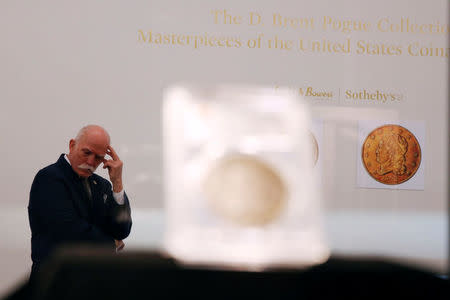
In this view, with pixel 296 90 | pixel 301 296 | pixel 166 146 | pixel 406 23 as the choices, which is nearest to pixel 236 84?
pixel 296 90

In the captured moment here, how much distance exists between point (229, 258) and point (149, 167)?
543mm

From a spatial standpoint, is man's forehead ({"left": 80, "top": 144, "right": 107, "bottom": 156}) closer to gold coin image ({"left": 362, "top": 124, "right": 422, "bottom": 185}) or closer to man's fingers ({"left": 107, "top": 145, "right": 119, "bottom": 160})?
man's fingers ({"left": 107, "top": 145, "right": 119, "bottom": 160})

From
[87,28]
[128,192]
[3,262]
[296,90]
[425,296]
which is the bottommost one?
[3,262]

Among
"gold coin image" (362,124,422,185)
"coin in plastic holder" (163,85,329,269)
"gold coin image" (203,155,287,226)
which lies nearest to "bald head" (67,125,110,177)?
"coin in plastic holder" (163,85,329,269)

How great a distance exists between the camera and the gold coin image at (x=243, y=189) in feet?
6.68

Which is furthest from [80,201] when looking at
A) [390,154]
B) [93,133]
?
[390,154]

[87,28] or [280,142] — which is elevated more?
[87,28]

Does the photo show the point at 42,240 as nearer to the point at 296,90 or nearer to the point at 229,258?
the point at 229,258

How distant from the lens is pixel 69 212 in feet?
6.40

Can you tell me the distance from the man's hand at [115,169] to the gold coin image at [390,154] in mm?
1134

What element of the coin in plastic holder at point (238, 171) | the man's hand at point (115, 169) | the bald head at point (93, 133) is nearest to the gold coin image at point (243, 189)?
the coin in plastic holder at point (238, 171)

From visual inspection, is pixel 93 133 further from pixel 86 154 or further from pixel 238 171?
pixel 238 171

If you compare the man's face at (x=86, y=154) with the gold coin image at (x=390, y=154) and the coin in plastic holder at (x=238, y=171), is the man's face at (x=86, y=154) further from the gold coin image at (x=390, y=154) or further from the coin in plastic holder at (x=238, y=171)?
the gold coin image at (x=390, y=154)

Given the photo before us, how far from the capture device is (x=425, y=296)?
366 millimetres
